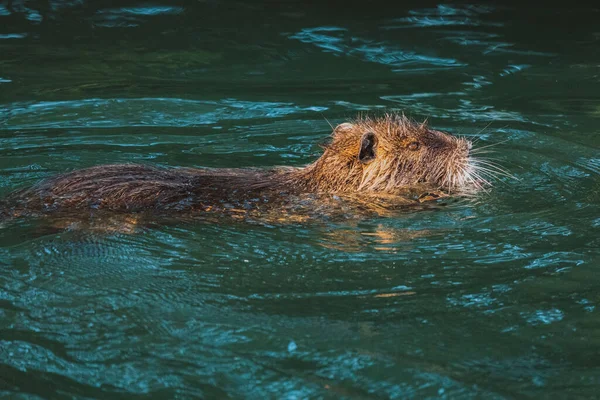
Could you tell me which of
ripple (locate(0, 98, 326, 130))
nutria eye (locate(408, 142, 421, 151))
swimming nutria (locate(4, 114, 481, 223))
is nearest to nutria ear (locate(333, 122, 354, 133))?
swimming nutria (locate(4, 114, 481, 223))

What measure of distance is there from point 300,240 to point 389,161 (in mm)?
1208

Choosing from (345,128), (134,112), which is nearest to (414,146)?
(345,128)

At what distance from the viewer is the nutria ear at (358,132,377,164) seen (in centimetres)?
606

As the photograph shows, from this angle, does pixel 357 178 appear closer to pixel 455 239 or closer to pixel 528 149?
pixel 455 239

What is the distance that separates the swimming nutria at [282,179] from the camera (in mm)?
5535

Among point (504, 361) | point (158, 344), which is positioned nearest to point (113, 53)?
point (158, 344)

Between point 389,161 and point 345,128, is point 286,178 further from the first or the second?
point 389,161

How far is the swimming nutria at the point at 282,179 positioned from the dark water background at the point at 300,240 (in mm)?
258

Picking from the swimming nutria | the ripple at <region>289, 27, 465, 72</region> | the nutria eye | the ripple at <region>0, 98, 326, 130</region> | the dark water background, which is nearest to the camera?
the dark water background

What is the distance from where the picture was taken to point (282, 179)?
605 cm

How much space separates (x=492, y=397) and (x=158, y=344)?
1.46 meters

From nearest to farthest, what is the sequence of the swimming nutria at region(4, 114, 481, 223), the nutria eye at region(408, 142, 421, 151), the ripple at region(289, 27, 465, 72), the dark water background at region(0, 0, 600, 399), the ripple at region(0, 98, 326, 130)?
the dark water background at region(0, 0, 600, 399) < the swimming nutria at region(4, 114, 481, 223) < the nutria eye at region(408, 142, 421, 151) < the ripple at region(0, 98, 326, 130) < the ripple at region(289, 27, 465, 72)

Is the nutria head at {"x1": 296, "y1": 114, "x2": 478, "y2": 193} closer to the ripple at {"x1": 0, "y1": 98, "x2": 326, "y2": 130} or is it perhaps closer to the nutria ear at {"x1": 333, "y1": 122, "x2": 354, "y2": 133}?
the nutria ear at {"x1": 333, "y1": 122, "x2": 354, "y2": 133}

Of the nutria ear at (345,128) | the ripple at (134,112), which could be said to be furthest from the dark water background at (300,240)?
the nutria ear at (345,128)
